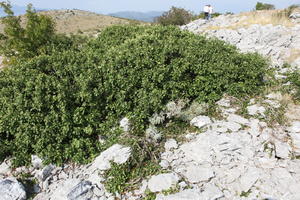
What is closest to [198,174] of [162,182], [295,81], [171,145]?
[162,182]

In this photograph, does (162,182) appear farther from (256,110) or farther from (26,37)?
(26,37)

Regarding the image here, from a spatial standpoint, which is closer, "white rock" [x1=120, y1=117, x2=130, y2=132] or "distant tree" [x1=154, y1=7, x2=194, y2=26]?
"white rock" [x1=120, y1=117, x2=130, y2=132]

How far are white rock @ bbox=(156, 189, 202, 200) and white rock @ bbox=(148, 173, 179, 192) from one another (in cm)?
22

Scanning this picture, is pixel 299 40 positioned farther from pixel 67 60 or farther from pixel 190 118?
pixel 67 60

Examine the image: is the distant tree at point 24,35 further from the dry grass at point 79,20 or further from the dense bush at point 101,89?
the dry grass at point 79,20

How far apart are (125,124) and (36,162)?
2709 millimetres

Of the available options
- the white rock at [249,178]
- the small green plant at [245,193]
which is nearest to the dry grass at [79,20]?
the white rock at [249,178]

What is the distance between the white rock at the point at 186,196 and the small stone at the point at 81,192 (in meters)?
1.63

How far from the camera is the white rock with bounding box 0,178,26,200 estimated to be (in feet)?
16.3

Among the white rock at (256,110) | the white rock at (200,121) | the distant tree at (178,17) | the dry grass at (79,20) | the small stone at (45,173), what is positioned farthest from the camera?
the dry grass at (79,20)

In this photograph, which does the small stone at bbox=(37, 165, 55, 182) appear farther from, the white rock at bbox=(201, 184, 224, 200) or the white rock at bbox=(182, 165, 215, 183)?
the white rock at bbox=(201, 184, 224, 200)

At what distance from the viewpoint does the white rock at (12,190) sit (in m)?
4.96

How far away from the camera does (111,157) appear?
548 centimetres

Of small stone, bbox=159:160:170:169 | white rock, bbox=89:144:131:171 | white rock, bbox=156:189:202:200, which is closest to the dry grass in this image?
white rock, bbox=89:144:131:171
